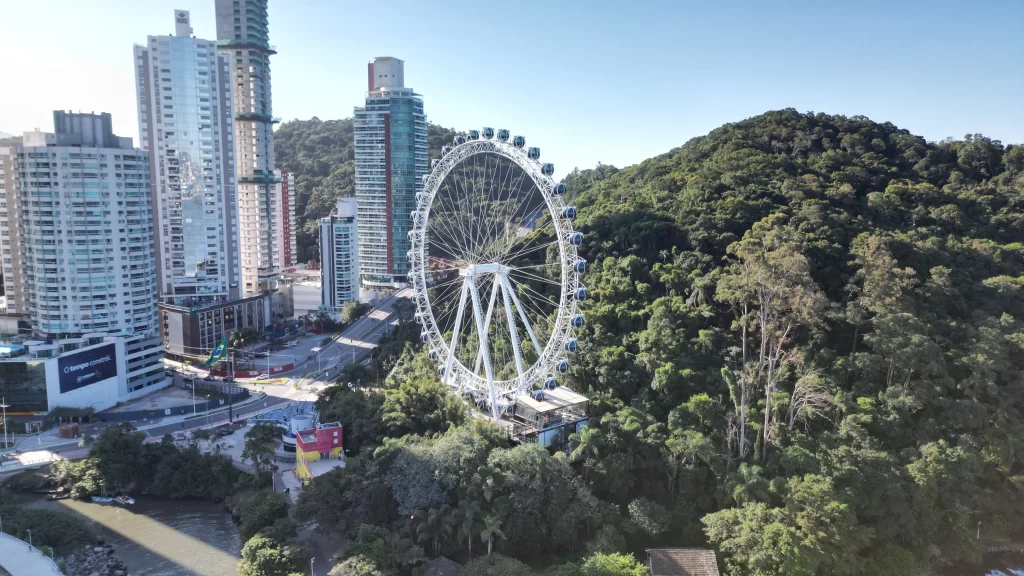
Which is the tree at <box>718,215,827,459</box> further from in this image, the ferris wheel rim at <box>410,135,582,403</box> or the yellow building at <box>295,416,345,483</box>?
the yellow building at <box>295,416,345,483</box>

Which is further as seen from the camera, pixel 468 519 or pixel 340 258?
pixel 340 258

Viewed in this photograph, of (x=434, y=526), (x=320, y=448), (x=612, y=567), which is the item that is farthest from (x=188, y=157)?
(x=612, y=567)

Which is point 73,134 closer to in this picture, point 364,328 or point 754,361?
point 364,328

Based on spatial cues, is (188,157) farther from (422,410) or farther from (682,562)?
(682,562)

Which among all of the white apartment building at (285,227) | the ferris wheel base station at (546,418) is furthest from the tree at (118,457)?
the white apartment building at (285,227)

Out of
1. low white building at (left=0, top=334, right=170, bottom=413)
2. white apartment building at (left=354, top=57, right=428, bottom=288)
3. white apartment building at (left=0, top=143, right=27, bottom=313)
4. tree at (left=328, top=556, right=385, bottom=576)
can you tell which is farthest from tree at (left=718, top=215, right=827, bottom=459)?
white apartment building at (left=0, top=143, right=27, bottom=313)

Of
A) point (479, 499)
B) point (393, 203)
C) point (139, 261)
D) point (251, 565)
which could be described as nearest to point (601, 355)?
point (479, 499)
